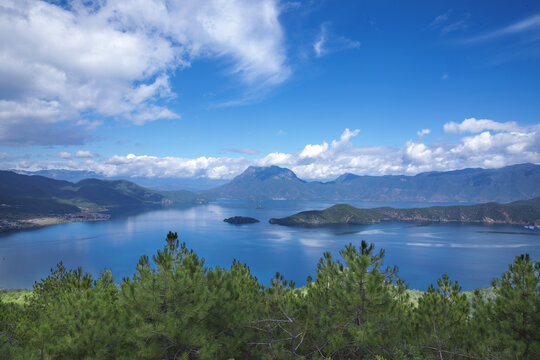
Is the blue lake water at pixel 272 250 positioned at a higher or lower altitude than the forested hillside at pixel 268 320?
lower

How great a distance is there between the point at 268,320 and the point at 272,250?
5174 inches

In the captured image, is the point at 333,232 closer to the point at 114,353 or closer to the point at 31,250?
the point at 31,250

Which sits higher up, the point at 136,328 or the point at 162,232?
the point at 136,328

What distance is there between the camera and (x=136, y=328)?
31.3ft

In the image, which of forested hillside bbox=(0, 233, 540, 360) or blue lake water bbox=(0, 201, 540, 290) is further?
blue lake water bbox=(0, 201, 540, 290)

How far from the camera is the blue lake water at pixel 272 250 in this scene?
104 m

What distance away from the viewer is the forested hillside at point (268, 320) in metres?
9.97

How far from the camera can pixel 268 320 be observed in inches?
416

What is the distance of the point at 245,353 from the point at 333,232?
189 m

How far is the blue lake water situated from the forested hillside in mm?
85149

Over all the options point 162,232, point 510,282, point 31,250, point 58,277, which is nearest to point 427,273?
point 510,282

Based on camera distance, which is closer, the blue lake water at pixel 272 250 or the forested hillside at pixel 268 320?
the forested hillside at pixel 268 320

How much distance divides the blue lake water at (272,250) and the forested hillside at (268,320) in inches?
3352

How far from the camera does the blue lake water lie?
104m
